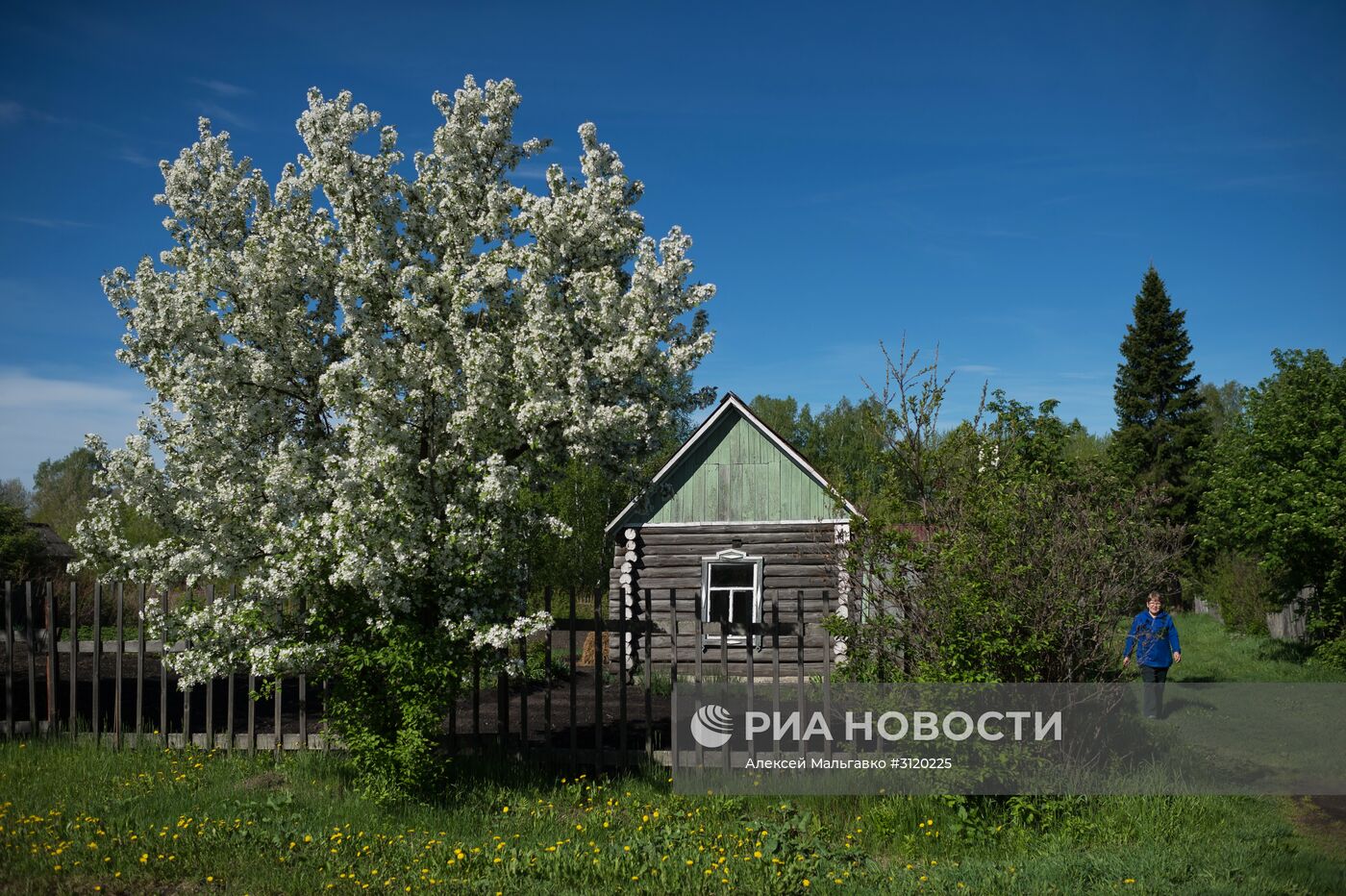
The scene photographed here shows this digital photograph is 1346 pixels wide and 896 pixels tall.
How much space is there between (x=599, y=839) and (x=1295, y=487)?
1763 cm

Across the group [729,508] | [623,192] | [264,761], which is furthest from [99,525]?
[729,508]

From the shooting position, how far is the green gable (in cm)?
2055

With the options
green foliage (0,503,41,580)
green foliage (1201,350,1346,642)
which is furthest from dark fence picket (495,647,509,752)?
green foliage (0,503,41,580)

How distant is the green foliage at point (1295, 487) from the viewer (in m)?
18.9

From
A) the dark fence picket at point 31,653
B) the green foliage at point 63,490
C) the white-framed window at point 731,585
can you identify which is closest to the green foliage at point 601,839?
the dark fence picket at point 31,653

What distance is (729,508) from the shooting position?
20.9m

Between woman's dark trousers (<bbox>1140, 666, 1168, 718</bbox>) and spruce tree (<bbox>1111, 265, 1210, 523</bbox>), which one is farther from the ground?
spruce tree (<bbox>1111, 265, 1210, 523</bbox>)

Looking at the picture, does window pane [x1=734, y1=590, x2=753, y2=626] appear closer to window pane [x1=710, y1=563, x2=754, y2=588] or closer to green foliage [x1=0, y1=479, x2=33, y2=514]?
window pane [x1=710, y1=563, x2=754, y2=588]

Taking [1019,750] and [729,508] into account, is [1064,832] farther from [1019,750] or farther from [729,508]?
[729,508]

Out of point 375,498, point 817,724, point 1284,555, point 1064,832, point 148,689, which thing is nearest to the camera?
point 1064,832

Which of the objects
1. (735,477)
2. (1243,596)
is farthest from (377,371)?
(1243,596)

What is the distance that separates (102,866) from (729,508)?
14.9 metres

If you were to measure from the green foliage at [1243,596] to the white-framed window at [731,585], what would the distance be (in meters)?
15.9

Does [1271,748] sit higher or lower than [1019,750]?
lower
